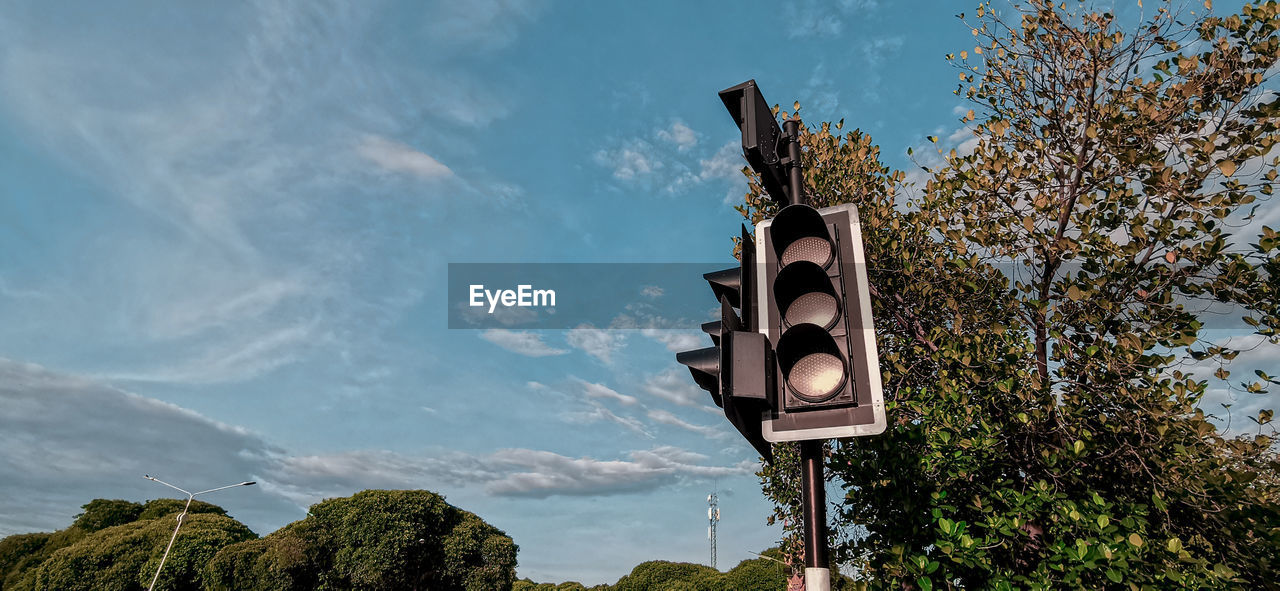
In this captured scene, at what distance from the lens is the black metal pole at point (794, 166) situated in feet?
13.2

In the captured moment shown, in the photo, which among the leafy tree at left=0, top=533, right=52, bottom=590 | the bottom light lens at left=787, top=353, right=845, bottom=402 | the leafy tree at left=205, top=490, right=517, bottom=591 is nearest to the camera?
the bottom light lens at left=787, top=353, right=845, bottom=402

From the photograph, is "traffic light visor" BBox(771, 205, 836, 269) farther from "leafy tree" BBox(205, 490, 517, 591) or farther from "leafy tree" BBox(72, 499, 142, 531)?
"leafy tree" BBox(72, 499, 142, 531)

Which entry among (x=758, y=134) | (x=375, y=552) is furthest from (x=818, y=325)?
(x=375, y=552)

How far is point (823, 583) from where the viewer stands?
120 inches

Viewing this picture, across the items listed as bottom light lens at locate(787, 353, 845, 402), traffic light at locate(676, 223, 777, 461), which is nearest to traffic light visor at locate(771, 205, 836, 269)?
traffic light at locate(676, 223, 777, 461)

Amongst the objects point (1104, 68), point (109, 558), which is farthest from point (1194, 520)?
point (109, 558)

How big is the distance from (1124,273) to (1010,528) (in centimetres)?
335

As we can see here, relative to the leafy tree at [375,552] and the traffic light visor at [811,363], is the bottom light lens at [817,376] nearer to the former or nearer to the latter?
the traffic light visor at [811,363]

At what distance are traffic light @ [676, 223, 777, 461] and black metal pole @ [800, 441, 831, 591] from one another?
21 cm

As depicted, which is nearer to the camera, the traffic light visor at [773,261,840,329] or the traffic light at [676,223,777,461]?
the traffic light at [676,223,777,461]

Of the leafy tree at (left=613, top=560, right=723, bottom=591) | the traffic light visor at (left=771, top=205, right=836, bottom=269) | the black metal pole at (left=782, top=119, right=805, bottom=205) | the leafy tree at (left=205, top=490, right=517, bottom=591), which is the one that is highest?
the black metal pole at (left=782, top=119, right=805, bottom=205)

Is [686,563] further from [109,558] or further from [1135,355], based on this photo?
[1135,355]

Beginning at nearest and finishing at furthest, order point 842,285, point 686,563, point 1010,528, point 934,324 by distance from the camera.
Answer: point 842,285
point 1010,528
point 934,324
point 686,563

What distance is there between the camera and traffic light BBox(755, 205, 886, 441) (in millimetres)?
3156
